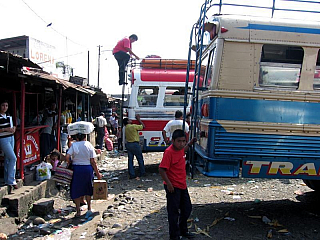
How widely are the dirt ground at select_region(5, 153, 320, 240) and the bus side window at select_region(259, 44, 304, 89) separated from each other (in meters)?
2.13

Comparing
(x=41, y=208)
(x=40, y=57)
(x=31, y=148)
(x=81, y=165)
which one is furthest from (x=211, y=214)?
(x=40, y=57)

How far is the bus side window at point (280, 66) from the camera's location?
432 centimetres

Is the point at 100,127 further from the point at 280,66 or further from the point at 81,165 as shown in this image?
the point at 280,66

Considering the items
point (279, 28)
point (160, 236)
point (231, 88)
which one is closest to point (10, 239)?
point (160, 236)

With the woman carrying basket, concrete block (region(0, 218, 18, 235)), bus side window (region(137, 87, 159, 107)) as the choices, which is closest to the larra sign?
bus side window (region(137, 87, 159, 107))

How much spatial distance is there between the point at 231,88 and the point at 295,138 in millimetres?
1132

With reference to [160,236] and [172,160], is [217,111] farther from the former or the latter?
[160,236]

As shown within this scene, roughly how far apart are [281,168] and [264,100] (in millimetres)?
980

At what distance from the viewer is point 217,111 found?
4289 mm

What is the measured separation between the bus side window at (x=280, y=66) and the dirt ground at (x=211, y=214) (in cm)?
213

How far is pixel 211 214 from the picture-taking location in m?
5.25

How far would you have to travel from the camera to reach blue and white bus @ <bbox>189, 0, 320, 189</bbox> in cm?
428

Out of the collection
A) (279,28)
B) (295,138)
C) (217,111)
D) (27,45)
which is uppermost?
(27,45)

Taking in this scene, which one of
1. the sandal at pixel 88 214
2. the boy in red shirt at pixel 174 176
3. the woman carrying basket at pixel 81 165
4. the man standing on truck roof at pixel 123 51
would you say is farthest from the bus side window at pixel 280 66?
the man standing on truck roof at pixel 123 51
